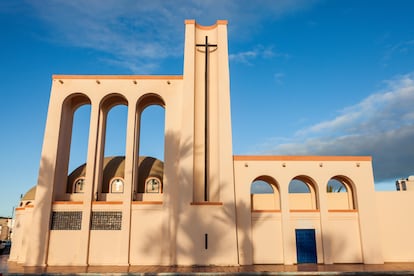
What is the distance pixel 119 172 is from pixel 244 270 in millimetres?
11407

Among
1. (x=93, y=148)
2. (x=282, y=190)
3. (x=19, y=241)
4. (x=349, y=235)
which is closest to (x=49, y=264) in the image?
(x=19, y=241)

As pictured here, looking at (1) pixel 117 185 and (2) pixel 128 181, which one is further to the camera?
(1) pixel 117 185

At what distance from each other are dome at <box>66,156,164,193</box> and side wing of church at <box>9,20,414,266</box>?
1.66 meters

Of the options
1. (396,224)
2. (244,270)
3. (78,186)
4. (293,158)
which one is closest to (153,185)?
(78,186)

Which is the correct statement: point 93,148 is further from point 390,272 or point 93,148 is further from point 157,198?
point 390,272

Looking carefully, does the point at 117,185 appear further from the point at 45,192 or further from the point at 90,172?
the point at 45,192

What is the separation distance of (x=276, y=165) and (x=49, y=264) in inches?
574

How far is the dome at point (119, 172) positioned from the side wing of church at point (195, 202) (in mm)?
1656

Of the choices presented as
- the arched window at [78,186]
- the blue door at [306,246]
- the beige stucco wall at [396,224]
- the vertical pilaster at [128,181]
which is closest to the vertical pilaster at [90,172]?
the vertical pilaster at [128,181]

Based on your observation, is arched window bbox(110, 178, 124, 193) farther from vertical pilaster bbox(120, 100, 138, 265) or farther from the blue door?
the blue door

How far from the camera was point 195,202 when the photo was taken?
17.6m

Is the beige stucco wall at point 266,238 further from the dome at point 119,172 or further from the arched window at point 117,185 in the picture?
the arched window at point 117,185

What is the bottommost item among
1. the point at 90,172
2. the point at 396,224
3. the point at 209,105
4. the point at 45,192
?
the point at 396,224

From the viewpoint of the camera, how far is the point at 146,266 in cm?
1694
